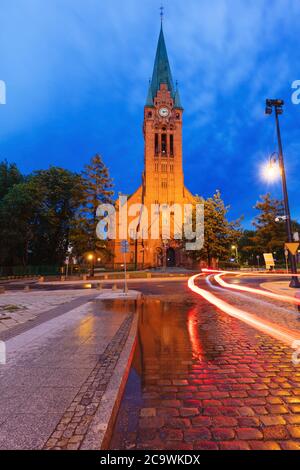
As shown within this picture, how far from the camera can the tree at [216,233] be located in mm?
35781

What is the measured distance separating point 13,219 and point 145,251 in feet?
92.2

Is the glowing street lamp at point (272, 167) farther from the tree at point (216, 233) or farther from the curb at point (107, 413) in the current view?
the tree at point (216, 233)

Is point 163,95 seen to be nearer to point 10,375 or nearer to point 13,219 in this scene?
point 13,219

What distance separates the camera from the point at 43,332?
605 cm

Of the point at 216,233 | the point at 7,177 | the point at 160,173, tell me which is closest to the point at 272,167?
the point at 216,233

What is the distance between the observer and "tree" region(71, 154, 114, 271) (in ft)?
108

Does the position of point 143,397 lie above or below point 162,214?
below

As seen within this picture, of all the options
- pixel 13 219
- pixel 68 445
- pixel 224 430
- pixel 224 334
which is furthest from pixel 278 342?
pixel 13 219

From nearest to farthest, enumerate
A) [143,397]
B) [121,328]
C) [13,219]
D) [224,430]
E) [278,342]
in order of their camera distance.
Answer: [224,430]
[143,397]
[278,342]
[121,328]
[13,219]

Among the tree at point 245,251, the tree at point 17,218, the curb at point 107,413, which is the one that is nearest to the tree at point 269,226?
the tree at point 245,251

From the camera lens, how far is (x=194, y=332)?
6.19m

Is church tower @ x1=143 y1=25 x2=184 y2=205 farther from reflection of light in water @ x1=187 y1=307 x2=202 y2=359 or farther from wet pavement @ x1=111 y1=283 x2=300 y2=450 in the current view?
wet pavement @ x1=111 y1=283 x2=300 y2=450

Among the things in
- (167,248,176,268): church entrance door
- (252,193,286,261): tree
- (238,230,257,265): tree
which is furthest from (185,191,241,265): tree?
(238,230,257,265): tree

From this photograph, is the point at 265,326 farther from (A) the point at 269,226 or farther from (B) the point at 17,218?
(A) the point at 269,226
